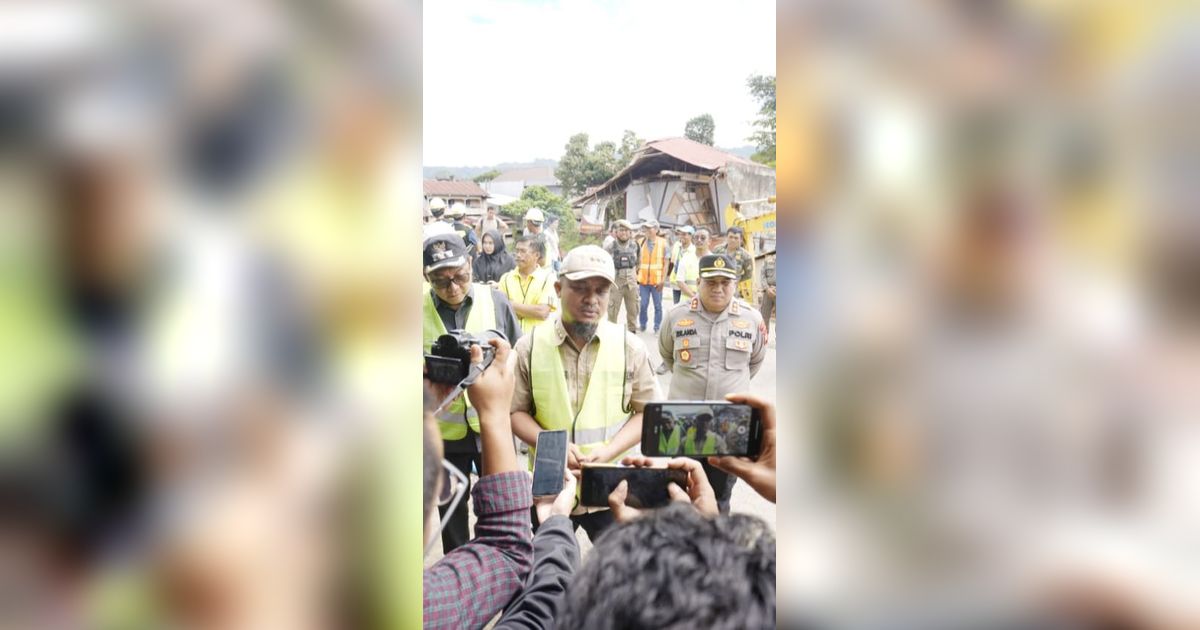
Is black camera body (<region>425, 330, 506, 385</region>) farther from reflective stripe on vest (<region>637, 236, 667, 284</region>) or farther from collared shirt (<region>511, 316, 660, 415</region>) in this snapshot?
reflective stripe on vest (<region>637, 236, 667, 284</region>)

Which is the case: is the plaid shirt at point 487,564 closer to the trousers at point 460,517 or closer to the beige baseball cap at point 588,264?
the trousers at point 460,517

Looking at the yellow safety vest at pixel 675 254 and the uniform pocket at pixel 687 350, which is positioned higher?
the yellow safety vest at pixel 675 254

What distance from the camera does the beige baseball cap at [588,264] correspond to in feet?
4.18

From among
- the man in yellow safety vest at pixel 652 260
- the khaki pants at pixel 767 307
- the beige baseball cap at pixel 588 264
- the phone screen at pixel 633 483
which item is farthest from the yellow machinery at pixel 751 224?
the phone screen at pixel 633 483

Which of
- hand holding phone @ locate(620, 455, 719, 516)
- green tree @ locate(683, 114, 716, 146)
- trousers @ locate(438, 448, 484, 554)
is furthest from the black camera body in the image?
green tree @ locate(683, 114, 716, 146)

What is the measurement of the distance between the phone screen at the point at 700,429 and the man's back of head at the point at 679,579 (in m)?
0.32

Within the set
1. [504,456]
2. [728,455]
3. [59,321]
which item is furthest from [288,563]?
[728,455]

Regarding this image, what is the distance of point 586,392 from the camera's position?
1.46m

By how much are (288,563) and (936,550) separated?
2.00ft

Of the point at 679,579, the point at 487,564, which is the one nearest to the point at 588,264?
the point at 487,564

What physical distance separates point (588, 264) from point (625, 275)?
0.22 feet

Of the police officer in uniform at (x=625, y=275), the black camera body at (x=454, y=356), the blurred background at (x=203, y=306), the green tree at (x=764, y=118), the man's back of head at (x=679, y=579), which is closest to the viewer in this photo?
the blurred background at (x=203, y=306)

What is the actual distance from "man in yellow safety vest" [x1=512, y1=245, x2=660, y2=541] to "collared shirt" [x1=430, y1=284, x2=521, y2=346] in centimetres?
3

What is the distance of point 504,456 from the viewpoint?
1171 millimetres
